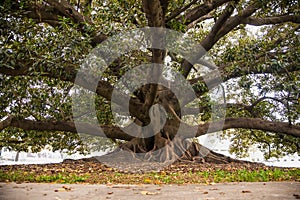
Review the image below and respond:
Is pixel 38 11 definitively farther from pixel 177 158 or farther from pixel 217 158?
pixel 217 158

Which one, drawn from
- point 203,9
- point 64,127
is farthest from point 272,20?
point 64,127

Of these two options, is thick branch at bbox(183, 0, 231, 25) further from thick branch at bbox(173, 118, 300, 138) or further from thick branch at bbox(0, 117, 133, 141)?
thick branch at bbox(0, 117, 133, 141)

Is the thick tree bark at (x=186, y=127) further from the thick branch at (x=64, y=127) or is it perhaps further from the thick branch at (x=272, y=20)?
the thick branch at (x=272, y=20)

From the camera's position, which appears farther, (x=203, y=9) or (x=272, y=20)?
(x=272, y=20)

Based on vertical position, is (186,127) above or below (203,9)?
below

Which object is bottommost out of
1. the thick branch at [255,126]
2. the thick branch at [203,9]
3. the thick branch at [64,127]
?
the thick branch at [64,127]

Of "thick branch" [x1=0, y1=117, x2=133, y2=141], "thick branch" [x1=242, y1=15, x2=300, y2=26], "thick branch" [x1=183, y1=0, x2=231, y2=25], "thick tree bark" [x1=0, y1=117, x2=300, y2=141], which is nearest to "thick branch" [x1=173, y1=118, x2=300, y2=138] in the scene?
"thick tree bark" [x1=0, y1=117, x2=300, y2=141]

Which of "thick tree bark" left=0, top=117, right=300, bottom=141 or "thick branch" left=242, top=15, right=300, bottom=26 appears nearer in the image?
"thick branch" left=242, top=15, right=300, bottom=26

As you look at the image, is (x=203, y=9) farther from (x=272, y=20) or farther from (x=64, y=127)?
(x=64, y=127)

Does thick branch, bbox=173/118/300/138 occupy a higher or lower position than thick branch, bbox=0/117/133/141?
higher

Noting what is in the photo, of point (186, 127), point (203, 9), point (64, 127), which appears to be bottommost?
point (64, 127)

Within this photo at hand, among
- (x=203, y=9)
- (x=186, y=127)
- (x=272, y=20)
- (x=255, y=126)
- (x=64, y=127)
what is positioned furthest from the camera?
(x=186, y=127)

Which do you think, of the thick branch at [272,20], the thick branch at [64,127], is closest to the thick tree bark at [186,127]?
the thick branch at [64,127]

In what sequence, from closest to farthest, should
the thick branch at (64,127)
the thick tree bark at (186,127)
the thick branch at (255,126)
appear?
the thick branch at (64,127) → the thick tree bark at (186,127) → the thick branch at (255,126)
